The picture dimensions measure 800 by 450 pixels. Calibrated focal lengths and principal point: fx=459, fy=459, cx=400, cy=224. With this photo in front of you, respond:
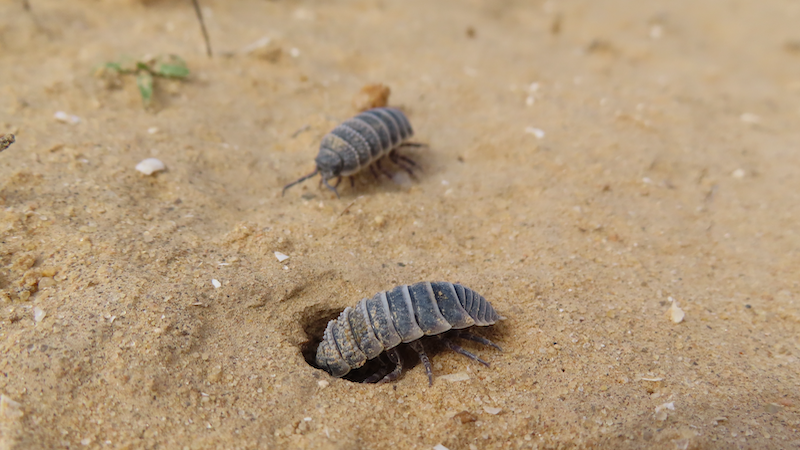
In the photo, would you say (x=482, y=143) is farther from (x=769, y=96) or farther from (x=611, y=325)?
(x=769, y=96)

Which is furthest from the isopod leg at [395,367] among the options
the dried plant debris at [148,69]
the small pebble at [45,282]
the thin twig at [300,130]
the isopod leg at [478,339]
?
the dried plant debris at [148,69]

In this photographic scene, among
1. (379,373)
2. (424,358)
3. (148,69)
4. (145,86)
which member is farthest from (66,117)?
(424,358)

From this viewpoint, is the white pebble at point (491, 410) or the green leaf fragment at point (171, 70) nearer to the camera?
the white pebble at point (491, 410)

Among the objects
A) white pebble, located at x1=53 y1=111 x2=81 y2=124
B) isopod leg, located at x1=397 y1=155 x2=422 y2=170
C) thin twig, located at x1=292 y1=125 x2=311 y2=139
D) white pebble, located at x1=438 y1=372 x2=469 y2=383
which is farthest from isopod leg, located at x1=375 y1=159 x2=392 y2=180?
white pebble, located at x1=53 y1=111 x2=81 y2=124

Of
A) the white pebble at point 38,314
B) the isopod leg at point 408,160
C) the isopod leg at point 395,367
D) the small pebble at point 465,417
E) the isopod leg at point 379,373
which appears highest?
the white pebble at point 38,314

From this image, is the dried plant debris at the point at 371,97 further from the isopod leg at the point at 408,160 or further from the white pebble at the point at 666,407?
the white pebble at the point at 666,407

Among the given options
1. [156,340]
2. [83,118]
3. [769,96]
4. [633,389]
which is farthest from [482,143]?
[769,96]
